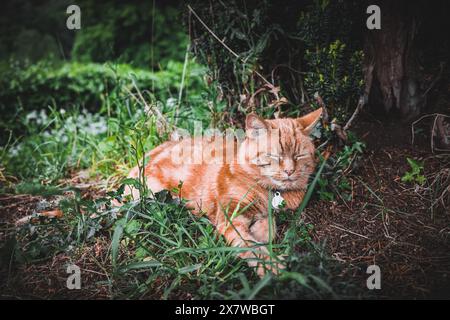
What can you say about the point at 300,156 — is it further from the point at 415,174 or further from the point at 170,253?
the point at 170,253

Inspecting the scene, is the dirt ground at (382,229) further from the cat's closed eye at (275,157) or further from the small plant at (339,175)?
the cat's closed eye at (275,157)

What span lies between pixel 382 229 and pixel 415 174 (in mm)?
531

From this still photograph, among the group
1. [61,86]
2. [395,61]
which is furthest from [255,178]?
[61,86]

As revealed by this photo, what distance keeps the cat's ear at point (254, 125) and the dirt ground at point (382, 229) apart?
665 millimetres

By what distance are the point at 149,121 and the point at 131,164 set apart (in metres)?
0.48

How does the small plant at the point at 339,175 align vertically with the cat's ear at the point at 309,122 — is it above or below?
below

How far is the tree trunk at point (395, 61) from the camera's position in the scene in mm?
2648

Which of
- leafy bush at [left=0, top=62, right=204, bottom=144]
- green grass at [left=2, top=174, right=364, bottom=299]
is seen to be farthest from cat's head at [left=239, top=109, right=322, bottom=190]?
leafy bush at [left=0, top=62, right=204, bottom=144]

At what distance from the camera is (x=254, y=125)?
7.32 feet

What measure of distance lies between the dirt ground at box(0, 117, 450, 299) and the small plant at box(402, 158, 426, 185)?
0.05m

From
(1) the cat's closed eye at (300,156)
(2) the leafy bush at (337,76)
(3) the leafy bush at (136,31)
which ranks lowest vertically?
(1) the cat's closed eye at (300,156)

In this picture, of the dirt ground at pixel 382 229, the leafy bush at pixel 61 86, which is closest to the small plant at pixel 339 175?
the dirt ground at pixel 382 229
